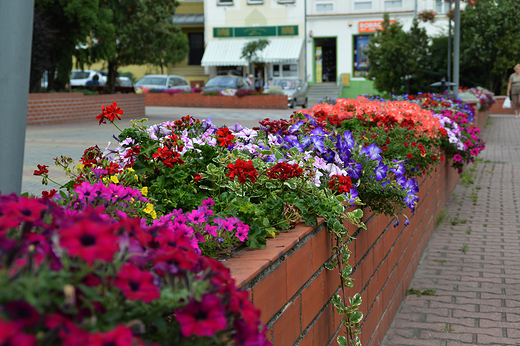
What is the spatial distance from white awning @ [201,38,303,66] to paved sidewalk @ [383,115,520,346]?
105 ft

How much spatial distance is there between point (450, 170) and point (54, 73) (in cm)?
1268

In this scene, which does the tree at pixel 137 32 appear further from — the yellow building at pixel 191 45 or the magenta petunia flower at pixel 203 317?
the yellow building at pixel 191 45

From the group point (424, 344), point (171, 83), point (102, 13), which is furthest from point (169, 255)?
point (171, 83)

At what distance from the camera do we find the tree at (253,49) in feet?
125

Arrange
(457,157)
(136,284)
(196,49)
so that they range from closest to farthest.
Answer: (136,284)
(457,157)
(196,49)

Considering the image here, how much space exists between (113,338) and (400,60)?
24216 millimetres

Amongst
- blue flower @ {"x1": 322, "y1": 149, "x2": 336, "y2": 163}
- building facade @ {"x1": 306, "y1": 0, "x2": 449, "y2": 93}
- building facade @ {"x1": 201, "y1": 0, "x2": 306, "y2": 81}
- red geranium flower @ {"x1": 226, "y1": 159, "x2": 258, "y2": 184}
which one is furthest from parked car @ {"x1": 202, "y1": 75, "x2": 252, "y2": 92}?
red geranium flower @ {"x1": 226, "y1": 159, "x2": 258, "y2": 184}

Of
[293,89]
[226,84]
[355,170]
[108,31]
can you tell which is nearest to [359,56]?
[293,89]

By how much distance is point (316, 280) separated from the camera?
7.80ft

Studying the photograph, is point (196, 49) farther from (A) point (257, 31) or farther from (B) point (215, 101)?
(B) point (215, 101)

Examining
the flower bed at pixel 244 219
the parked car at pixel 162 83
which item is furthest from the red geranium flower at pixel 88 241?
the parked car at pixel 162 83

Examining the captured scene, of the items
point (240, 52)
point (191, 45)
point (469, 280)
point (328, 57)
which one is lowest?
point (469, 280)

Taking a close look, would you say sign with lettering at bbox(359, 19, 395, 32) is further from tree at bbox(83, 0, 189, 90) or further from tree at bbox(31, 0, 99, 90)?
tree at bbox(31, 0, 99, 90)

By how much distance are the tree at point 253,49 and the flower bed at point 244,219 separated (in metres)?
35.2
